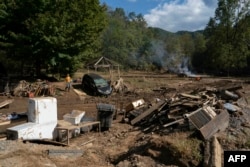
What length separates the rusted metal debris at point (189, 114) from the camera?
1426 cm

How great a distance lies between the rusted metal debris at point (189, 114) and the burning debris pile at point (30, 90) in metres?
9.63

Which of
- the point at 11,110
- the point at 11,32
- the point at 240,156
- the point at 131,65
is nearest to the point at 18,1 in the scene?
the point at 11,32

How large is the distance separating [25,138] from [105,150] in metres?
3.04

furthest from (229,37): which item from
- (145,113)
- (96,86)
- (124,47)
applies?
(145,113)

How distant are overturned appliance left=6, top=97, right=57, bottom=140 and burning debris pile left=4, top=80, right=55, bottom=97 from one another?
1217cm

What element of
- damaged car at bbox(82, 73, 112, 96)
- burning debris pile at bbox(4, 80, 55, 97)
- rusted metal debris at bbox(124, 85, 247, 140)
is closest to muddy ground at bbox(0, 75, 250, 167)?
rusted metal debris at bbox(124, 85, 247, 140)

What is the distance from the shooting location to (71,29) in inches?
1172

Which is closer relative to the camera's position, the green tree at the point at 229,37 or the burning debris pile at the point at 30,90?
the burning debris pile at the point at 30,90

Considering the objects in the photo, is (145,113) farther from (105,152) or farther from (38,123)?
(38,123)

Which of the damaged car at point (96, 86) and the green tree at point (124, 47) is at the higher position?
the green tree at point (124, 47)

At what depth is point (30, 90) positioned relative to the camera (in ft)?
90.6

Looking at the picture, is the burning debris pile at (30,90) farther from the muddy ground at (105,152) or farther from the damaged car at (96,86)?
the muddy ground at (105,152)

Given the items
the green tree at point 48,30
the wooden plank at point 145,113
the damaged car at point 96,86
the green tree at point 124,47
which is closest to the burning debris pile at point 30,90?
the green tree at point 48,30

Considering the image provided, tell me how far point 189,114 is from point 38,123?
235 inches
